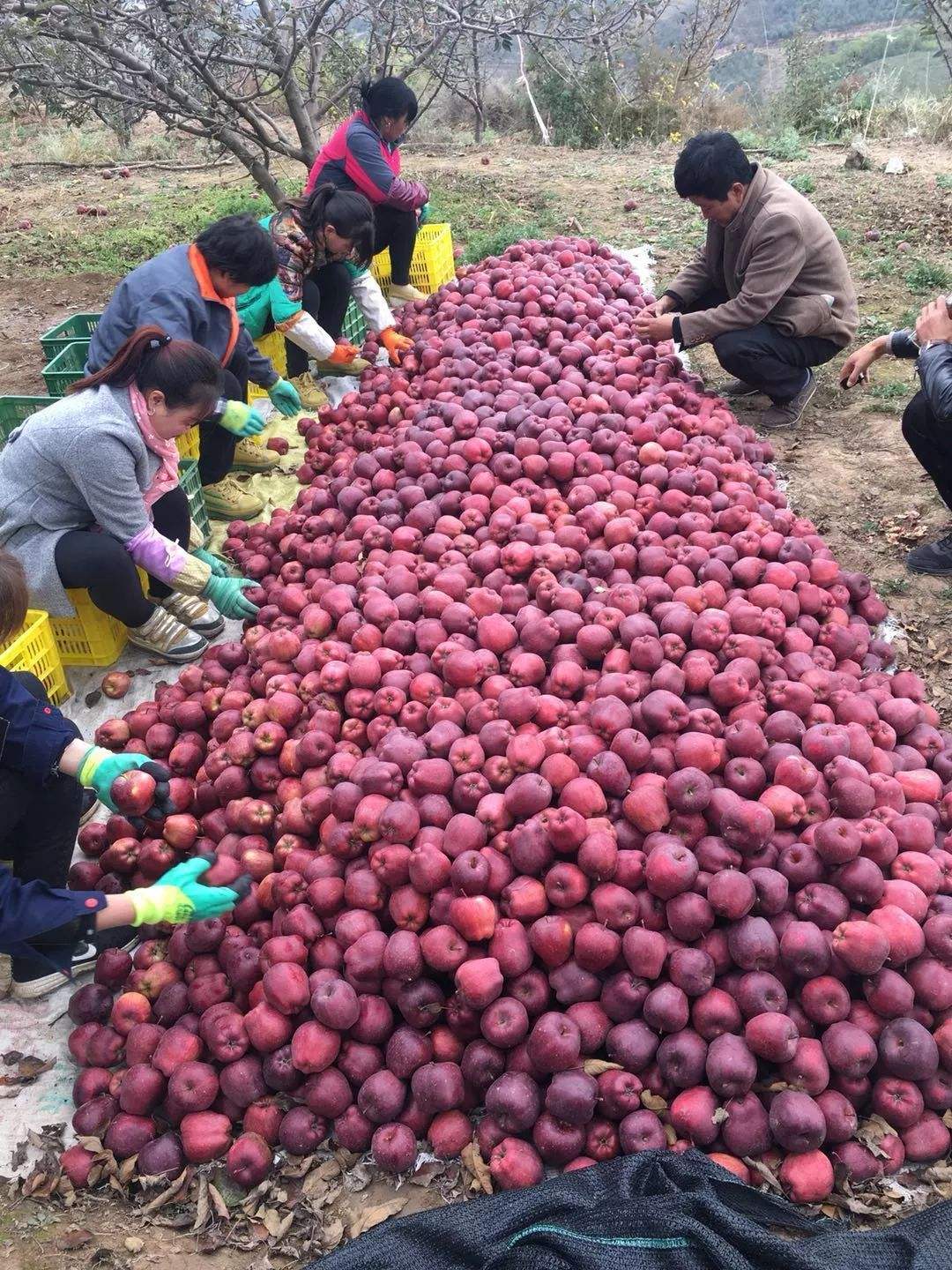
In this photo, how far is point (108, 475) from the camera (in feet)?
12.1

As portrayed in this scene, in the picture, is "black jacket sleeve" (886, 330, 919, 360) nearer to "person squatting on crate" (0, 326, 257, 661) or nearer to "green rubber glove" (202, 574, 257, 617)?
"person squatting on crate" (0, 326, 257, 661)

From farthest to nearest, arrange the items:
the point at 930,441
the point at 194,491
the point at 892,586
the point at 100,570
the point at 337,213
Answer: the point at 337,213
the point at 194,491
the point at 930,441
the point at 892,586
the point at 100,570

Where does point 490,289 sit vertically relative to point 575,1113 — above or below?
above

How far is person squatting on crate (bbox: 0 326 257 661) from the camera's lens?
3.64 m

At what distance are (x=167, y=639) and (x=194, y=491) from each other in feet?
3.44

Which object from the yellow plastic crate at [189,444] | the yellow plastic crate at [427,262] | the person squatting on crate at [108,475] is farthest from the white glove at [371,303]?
the person squatting on crate at [108,475]

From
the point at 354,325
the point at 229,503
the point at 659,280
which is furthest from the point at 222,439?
the point at 659,280

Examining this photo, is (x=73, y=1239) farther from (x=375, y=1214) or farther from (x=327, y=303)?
(x=327, y=303)

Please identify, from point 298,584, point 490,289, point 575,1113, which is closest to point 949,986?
point 575,1113

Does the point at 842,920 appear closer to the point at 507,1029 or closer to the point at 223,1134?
the point at 507,1029

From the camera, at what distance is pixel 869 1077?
240cm

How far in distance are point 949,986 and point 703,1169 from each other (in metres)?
0.82

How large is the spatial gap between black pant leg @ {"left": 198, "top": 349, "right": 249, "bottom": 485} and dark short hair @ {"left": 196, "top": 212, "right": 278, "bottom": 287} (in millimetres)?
707

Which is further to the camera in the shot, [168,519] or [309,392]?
Result: [309,392]
